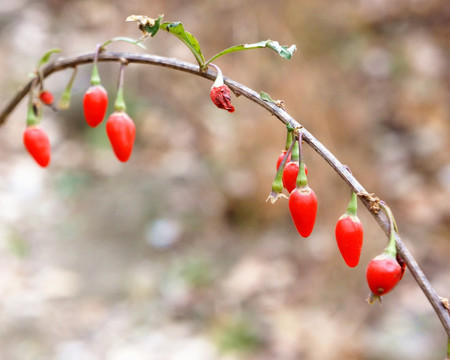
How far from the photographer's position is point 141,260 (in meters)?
4.61

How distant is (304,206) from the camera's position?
1.05m

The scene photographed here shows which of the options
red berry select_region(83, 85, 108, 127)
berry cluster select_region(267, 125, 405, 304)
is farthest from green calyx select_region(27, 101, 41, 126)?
berry cluster select_region(267, 125, 405, 304)

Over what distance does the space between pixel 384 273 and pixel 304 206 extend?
21 centimetres

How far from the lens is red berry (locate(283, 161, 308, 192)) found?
3.66 ft

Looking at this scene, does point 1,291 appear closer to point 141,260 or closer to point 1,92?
point 141,260

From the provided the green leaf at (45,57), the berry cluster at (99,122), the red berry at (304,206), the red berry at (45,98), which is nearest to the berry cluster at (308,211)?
the red berry at (304,206)

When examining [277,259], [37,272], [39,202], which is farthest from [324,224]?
[39,202]

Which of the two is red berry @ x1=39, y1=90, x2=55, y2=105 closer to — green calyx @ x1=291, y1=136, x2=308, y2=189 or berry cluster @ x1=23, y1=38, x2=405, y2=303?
berry cluster @ x1=23, y1=38, x2=405, y2=303

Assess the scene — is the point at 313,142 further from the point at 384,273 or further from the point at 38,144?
the point at 38,144

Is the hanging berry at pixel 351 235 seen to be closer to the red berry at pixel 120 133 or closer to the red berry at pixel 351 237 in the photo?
the red berry at pixel 351 237

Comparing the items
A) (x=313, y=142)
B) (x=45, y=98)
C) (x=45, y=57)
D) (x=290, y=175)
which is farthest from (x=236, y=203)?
(x=313, y=142)

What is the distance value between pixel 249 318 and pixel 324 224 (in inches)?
40.5

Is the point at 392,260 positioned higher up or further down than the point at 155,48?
further down

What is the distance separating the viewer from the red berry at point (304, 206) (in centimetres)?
105
